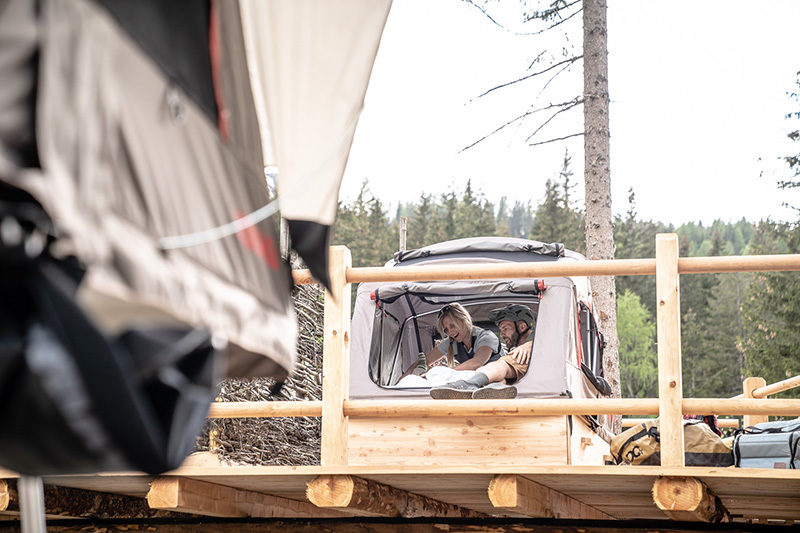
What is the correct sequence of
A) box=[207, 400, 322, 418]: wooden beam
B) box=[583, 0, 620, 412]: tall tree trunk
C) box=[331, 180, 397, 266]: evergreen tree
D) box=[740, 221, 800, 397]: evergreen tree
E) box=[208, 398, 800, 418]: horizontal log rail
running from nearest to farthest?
box=[208, 398, 800, 418]: horizontal log rail → box=[207, 400, 322, 418]: wooden beam → box=[583, 0, 620, 412]: tall tree trunk → box=[740, 221, 800, 397]: evergreen tree → box=[331, 180, 397, 266]: evergreen tree

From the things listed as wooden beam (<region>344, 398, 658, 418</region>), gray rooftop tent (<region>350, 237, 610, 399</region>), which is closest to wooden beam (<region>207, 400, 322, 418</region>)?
wooden beam (<region>344, 398, 658, 418</region>)

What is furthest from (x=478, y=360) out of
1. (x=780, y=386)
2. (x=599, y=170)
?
(x=599, y=170)

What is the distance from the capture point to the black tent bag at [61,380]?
156cm

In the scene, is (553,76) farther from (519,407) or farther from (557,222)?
(557,222)

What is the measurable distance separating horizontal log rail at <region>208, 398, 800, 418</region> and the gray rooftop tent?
1.17 m

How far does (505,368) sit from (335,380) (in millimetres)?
1590

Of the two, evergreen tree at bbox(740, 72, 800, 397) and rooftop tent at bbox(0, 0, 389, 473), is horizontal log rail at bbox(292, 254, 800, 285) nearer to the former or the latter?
rooftop tent at bbox(0, 0, 389, 473)

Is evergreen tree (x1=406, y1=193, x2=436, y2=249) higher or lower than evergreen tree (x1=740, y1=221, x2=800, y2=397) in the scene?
higher

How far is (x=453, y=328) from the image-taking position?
22.2 ft

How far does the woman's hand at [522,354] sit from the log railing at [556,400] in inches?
51.7

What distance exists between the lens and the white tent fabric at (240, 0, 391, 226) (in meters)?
2.53

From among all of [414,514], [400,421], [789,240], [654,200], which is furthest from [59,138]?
[654,200]

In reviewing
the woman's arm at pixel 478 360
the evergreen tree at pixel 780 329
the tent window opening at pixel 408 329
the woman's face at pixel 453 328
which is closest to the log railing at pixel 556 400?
the woman's arm at pixel 478 360

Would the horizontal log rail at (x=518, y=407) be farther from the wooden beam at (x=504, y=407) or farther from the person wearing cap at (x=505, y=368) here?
the person wearing cap at (x=505, y=368)
